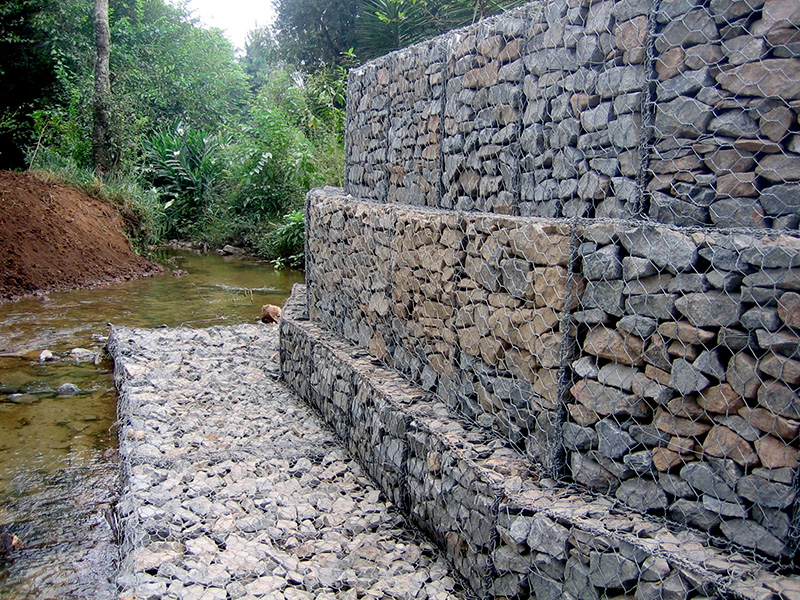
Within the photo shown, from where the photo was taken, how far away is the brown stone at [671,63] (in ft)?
8.29

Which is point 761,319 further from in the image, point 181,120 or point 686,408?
point 181,120

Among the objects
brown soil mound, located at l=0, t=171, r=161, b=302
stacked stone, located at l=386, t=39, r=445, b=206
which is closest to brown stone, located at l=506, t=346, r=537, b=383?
stacked stone, located at l=386, t=39, r=445, b=206

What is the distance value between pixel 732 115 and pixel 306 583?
261 centimetres

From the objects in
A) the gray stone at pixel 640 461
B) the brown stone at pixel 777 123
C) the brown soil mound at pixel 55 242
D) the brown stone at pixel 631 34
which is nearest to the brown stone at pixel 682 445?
the gray stone at pixel 640 461

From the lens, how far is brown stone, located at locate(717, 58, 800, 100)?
2182 mm

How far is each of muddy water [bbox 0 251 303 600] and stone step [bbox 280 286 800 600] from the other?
1546 mm

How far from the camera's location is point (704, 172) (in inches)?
A: 97.3

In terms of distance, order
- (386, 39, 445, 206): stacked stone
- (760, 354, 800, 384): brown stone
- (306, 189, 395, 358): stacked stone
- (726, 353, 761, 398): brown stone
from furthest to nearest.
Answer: (306, 189, 395, 358): stacked stone
(386, 39, 445, 206): stacked stone
(726, 353, 761, 398): brown stone
(760, 354, 800, 384): brown stone

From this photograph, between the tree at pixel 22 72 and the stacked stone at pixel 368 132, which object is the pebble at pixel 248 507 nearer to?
the stacked stone at pixel 368 132

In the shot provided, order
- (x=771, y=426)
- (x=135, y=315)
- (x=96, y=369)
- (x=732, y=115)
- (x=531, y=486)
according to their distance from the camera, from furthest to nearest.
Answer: (x=135, y=315), (x=96, y=369), (x=531, y=486), (x=732, y=115), (x=771, y=426)

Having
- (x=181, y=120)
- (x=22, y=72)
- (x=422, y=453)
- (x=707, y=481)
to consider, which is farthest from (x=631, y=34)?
(x=181, y=120)

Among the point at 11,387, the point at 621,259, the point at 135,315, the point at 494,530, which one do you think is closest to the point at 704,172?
the point at 621,259

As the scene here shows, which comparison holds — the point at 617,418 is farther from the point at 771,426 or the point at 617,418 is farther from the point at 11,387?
the point at 11,387

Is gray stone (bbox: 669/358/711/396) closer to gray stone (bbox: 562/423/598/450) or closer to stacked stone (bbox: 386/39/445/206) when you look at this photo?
gray stone (bbox: 562/423/598/450)
